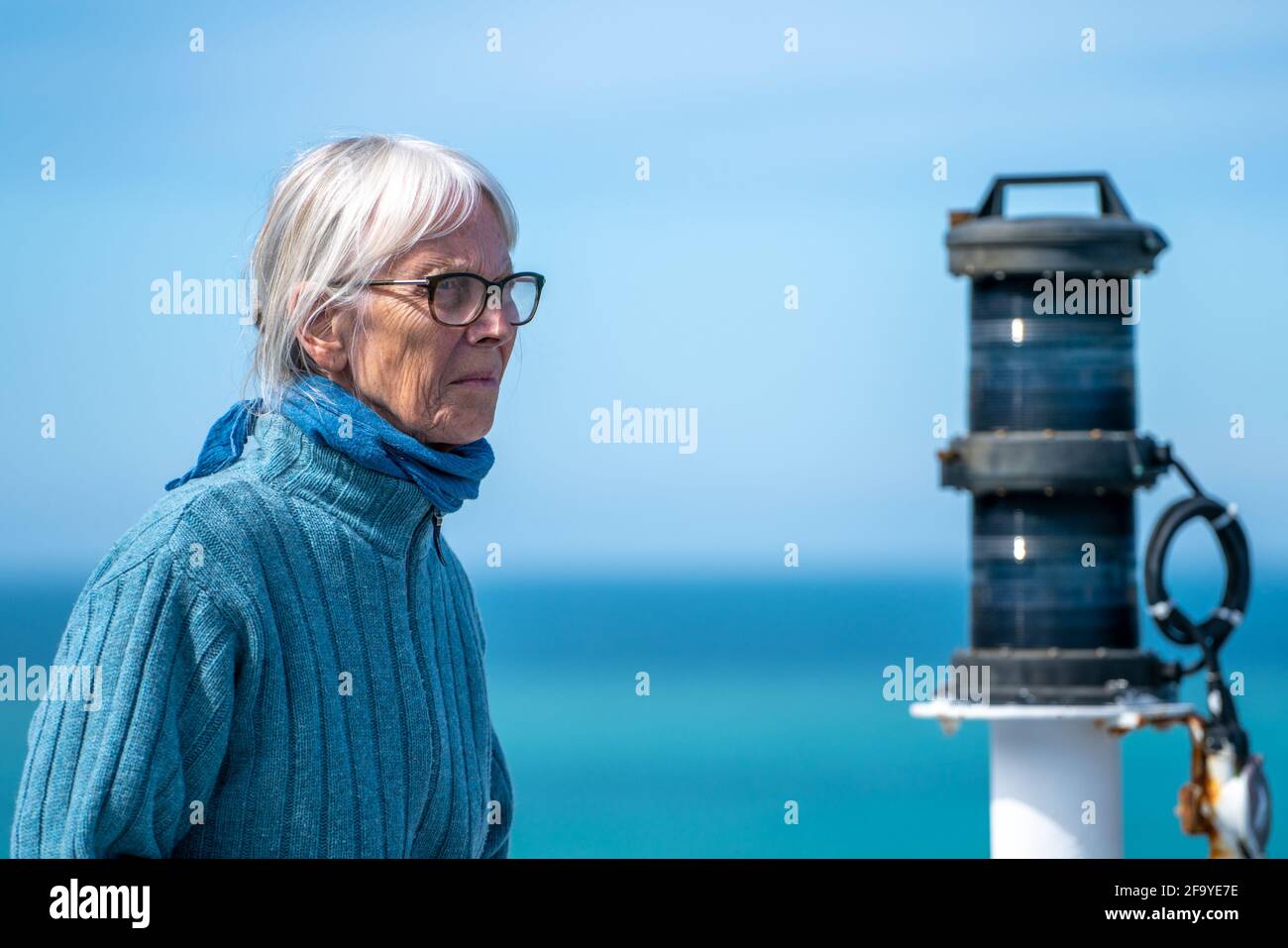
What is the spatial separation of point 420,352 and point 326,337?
14 centimetres

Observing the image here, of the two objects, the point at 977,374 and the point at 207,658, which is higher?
the point at 977,374

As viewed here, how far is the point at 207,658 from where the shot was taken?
7.09 feet

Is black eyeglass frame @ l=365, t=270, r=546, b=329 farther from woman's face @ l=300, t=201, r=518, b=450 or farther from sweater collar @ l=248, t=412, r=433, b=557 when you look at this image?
sweater collar @ l=248, t=412, r=433, b=557

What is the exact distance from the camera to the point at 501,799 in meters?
2.97

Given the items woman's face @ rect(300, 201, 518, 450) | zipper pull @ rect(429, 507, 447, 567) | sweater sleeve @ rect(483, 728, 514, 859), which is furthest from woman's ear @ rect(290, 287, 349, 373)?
sweater sleeve @ rect(483, 728, 514, 859)

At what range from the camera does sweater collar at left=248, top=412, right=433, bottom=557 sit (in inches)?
94.0

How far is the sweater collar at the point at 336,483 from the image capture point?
239 centimetres

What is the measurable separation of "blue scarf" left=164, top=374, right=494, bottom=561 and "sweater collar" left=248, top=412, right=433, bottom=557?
0.05ft
